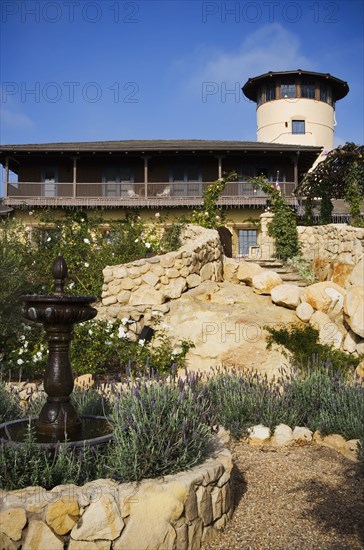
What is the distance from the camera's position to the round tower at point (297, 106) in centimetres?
3103

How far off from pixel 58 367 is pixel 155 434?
36.7 inches

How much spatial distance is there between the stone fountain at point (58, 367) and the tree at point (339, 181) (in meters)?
12.0

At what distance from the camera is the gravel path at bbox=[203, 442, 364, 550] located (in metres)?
3.34

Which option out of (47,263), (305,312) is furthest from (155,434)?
(47,263)

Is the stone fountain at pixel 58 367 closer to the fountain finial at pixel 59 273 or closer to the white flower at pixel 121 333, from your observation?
the fountain finial at pixel 59 273

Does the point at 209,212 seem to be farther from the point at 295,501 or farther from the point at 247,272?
the point at 295,501

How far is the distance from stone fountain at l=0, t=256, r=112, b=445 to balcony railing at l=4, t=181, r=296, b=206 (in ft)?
57.1

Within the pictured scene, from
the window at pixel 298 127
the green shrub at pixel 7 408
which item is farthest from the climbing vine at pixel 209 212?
the window at pixel 298 127

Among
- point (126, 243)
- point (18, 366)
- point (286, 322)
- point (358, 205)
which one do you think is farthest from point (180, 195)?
point (18, 366)

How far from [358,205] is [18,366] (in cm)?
1077

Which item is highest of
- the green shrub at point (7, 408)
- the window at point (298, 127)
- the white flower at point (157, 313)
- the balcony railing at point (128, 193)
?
the window at point (298, 127)

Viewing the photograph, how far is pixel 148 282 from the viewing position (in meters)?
9.97

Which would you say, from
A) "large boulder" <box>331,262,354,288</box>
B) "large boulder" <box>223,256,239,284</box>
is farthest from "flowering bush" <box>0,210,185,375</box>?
"large boulder" <box>331,262,354,288</box>

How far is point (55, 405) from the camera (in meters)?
3.87
